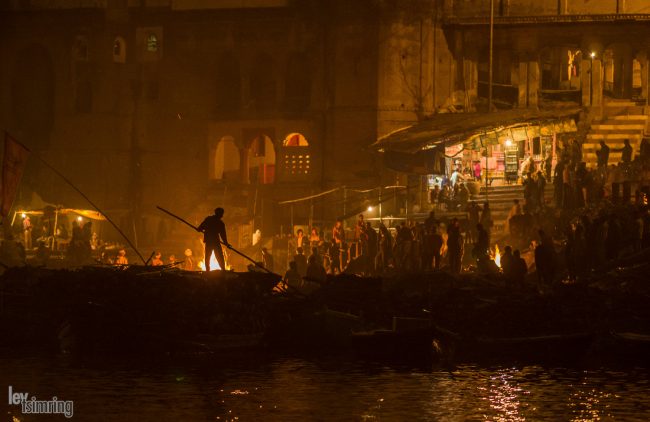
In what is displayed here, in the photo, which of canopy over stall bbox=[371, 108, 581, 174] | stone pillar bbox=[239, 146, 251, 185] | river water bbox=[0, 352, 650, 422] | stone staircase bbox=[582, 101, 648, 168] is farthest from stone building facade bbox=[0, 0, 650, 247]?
river water bbox=[0, 352, 650, 422]

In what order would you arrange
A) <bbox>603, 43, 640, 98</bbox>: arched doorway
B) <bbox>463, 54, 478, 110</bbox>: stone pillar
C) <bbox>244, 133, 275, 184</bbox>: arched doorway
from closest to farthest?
<bbox>603, 43, 640, 98</bbox>: arched doorway → <bbox>463, 54, 478, 110</bbox>: stone pillar → <bbox>244, 133, 275, 184</bbox>: arched doorway

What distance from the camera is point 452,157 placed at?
43344mm

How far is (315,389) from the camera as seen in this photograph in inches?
946

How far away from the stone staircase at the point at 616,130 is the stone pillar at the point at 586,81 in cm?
77

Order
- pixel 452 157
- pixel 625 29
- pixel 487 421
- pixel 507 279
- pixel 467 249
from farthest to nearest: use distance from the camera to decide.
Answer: pixel 625 29 → pixel 452 157 → pixel 467 249 → pixel 507 279 → pixel 487 421

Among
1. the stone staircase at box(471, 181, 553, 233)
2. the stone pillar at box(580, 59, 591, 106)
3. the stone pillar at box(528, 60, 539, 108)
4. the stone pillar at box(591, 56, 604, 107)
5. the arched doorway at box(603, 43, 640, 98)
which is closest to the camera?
the stone staircase at box(471, 181, 553, 233)

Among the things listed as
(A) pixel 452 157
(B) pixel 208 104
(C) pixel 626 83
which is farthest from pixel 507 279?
(B) pixel 208 104

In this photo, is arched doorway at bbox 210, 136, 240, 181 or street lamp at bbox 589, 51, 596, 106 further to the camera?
arched doorway at bbox 210, 136, 240, 181

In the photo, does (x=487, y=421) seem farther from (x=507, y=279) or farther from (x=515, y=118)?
(x=515, y=118)

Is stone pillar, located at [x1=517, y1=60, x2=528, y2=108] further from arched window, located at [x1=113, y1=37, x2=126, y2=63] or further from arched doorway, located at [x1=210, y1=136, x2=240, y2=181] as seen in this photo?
arched window, located at [x1=113, y1=37, x2=126, y2=63]

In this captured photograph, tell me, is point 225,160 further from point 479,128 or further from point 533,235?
point 533,235

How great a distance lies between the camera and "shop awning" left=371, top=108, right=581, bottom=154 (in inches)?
1708

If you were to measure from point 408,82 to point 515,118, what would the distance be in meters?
5.74

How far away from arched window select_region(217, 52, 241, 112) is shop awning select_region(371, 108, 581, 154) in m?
7.50
